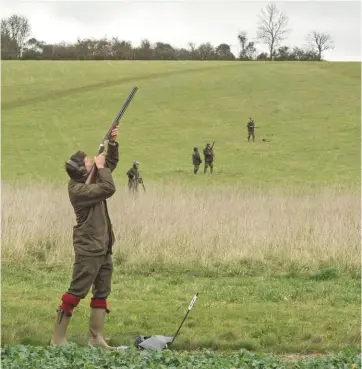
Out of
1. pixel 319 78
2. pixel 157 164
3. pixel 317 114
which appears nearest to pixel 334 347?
pixel 157 164

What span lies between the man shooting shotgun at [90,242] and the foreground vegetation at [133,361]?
1.46m

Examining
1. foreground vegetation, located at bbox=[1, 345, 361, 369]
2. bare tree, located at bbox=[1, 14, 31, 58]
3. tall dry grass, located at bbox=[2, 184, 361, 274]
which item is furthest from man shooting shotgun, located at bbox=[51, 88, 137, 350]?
bare tree, located at bbox=[1, 14, 31, 58]

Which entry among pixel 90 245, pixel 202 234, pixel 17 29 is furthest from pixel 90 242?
pixel 17 29

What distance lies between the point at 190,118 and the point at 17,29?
46571 mm

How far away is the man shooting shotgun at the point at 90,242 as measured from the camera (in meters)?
7.70

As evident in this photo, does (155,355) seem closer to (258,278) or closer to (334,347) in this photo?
(334,347)

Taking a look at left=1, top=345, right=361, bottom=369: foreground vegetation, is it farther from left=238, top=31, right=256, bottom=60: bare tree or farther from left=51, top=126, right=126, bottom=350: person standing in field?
left=238, top=31, right=256, bottom=60: bare tree

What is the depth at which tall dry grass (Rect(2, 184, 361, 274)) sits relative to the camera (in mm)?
12656

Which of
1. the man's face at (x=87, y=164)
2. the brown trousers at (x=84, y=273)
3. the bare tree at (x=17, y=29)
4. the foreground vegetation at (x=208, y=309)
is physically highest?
the bare tree at (x=17, y=29)

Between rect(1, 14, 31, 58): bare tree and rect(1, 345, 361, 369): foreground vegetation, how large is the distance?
83.4 metres

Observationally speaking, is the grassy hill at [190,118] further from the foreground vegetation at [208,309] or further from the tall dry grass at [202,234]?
the foreground vegetation at [208,309]

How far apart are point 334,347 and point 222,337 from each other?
1333 mm

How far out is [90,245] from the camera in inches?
304

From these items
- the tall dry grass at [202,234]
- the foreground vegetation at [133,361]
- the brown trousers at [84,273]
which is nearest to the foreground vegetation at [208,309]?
the tall dry grass at [202,234]
